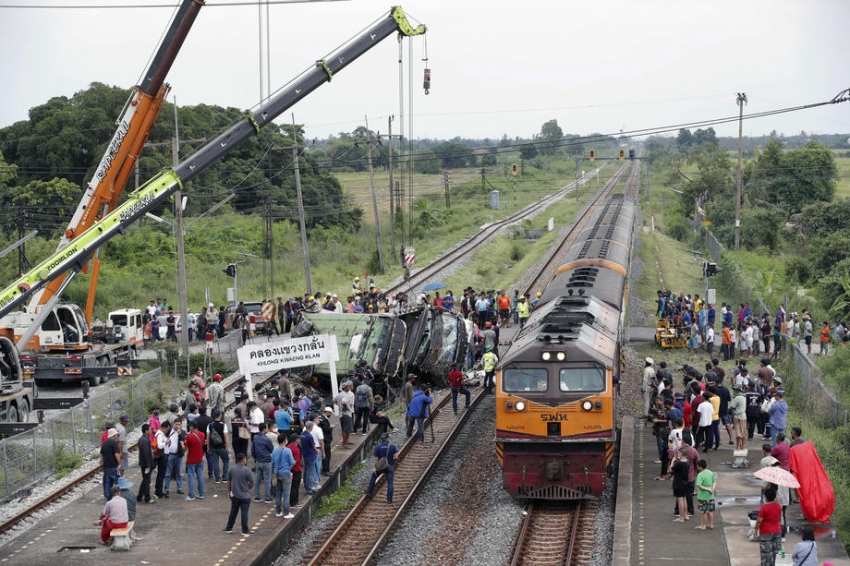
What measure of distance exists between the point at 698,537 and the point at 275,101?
1231 cm

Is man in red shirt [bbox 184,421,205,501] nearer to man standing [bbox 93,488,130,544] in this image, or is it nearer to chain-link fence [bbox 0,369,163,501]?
man standing [bbox 93,488,130,544]

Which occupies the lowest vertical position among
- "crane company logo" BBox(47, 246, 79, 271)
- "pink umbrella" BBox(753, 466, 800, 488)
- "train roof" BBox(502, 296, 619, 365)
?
"pink umbrella" BBox(753, 466, 800, 488)

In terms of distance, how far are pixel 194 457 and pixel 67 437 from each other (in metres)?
5.32

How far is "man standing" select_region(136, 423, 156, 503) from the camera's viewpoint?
16422 millimetres

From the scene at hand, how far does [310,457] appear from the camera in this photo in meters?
17.0

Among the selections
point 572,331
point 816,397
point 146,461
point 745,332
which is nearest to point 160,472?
point 146,461

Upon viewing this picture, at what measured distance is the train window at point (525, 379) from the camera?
16484 millimetres

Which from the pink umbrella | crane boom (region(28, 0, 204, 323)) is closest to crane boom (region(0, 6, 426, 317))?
crane boom (region(28, 0, 204, 323))

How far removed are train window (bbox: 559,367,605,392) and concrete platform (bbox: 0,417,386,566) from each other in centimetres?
491

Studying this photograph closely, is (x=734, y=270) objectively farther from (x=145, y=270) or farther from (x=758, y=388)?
(x=145, y=270)

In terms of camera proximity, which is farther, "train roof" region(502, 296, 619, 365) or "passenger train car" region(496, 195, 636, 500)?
"train roof" region(502, 296, 619, 365)

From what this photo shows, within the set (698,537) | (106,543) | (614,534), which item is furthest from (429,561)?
(106,543)

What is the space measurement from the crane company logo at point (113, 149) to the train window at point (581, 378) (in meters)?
14.0

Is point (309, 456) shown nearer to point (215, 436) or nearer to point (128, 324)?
point (215, 436)
